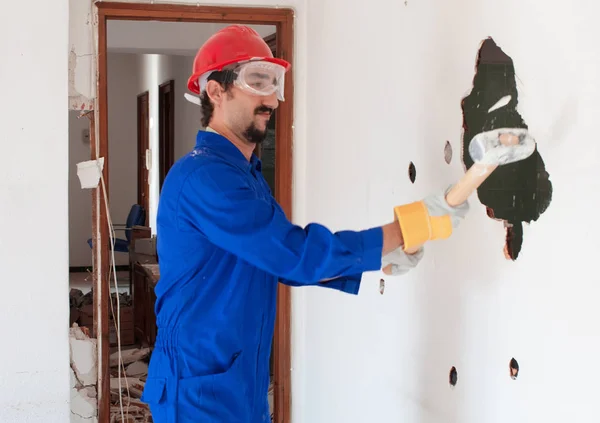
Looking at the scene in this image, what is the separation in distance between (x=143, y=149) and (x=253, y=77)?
8.75 meters

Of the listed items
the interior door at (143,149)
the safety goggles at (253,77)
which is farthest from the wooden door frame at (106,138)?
the interior door at (143,149)

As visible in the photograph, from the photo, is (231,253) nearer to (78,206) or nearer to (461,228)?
(461,228)

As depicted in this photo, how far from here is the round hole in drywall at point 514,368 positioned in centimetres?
179

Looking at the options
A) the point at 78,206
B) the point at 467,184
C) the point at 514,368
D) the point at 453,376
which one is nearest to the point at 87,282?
the point at 78,206

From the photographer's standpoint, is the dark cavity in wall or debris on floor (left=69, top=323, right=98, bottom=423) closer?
the dark cavity in wall

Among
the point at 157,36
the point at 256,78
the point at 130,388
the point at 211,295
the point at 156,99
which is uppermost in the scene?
the point at 157,36

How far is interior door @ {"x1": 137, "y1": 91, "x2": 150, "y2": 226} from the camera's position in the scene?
396 inches

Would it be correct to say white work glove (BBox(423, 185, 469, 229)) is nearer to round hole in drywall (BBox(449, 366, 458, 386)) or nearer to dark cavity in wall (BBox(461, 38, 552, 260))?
dark cavity in wall (BBox(461, 38, 552, 260))
